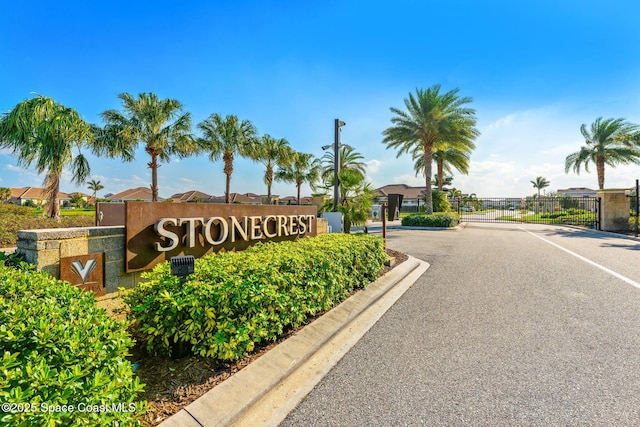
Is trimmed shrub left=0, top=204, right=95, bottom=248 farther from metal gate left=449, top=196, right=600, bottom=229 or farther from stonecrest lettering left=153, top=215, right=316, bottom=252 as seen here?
metal gate left=449, top=196, right=600, bottom=229

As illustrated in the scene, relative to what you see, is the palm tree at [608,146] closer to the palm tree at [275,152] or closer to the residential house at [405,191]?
the palm tree at [275,152]

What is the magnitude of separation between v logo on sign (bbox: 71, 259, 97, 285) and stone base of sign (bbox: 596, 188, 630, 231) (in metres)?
22.9

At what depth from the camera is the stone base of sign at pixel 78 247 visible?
128 inches

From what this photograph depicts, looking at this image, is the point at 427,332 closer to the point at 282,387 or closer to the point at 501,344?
the point at 501,344

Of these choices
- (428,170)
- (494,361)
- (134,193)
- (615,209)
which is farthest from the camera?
(134,193)

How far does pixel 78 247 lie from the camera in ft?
11.4

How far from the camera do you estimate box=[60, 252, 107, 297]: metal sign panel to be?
3354 mm

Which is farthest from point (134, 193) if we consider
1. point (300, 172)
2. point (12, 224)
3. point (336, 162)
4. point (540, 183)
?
Answer: point (540, 183)

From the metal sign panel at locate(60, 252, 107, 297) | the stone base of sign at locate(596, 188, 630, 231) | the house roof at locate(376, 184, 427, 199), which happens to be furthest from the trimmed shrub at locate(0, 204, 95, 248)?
the house roof at locate(376, 184, 427, 199)

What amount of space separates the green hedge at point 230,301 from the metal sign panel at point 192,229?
1.80 ft

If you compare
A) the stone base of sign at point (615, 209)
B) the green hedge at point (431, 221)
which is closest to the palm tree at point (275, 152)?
the green hedge at point (431, 221)

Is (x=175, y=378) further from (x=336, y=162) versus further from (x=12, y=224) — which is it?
(x=12, y=224)

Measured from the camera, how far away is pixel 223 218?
4.94m

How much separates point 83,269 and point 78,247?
0.85 ft
